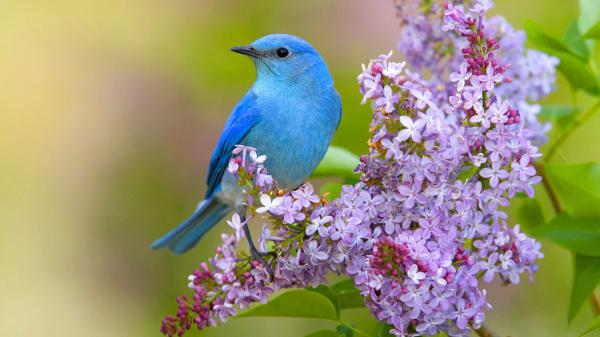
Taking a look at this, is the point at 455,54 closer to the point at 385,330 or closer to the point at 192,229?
the point at 385,330

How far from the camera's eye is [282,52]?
3.42 m

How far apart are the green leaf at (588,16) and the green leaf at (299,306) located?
4.37ft

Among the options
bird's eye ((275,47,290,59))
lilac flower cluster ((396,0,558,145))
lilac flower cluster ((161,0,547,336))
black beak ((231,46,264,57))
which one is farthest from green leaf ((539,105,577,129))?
black beak ((231,46,264,57))

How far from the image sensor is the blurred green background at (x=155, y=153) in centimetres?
504

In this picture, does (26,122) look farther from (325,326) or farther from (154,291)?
(325,326)

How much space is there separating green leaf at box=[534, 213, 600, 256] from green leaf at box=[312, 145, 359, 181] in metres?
0.66

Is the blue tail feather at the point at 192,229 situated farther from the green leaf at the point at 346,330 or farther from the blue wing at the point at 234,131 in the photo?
the green leaf at the point at 346,330

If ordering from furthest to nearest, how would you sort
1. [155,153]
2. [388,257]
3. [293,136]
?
[155,153] < [293,136] < [388,257]

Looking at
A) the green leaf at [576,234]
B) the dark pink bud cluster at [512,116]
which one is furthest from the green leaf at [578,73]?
the dark pink bud cluster at [512,116]

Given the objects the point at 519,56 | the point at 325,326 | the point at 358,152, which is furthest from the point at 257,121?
the point at 325,326

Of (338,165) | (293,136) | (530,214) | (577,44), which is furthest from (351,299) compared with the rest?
(577,44)

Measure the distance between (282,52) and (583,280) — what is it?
1.54 m

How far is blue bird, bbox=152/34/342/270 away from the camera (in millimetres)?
3242

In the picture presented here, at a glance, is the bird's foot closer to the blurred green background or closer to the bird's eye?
the bird's eye
